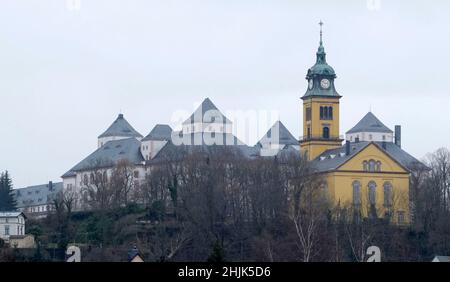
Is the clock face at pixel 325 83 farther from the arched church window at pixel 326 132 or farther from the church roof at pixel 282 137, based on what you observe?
the arched church window at pixel 326 132

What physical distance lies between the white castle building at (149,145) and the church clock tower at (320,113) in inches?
54.8

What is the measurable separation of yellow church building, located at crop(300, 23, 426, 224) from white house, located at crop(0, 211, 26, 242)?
9245 millimetres

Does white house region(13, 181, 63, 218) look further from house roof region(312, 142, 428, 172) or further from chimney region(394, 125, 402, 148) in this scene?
chimney region(394, 125, 402, 148)

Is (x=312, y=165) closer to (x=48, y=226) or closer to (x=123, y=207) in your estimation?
(x=123, y=207)

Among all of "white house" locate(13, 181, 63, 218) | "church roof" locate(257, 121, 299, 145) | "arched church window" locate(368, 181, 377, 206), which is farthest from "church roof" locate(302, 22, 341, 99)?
"white house" locate(13, 181, 63, 218)

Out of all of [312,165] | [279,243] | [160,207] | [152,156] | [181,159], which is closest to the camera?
[279,243]

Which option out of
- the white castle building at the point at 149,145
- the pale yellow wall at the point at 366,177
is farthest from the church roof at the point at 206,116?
the pale yellow wall at the point at 366,177

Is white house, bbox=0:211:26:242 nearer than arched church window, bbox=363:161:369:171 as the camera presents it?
Yes

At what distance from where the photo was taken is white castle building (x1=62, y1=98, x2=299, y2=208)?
3422 centimetres

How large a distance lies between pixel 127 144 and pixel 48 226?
1615cm

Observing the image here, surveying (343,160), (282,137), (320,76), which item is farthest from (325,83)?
(282,137)

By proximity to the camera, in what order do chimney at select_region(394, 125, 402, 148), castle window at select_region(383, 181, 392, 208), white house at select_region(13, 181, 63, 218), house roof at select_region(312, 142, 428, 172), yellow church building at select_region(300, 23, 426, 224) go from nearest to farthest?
castle window at select_region(383, 181, 392, 208)
yellow church building at select_region(300, 23, 426, 224)
house roof at select_region(312, 142, 428, 172)
chimney at select_region(394, 125, 402, 148)
white house at select_region(13, 181, 63, 218)
